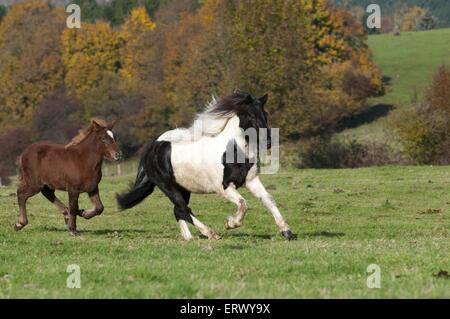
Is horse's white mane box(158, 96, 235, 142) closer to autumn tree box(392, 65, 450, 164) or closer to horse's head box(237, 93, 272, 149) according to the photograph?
horse's head box(237, 93, 272, 149)

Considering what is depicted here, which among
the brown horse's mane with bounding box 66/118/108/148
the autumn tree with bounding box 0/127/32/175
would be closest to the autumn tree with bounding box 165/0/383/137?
the autumn tree with bounding box 0/127/32/175

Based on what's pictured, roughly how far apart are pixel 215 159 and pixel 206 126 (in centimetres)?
70

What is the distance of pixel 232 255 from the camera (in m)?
12.6

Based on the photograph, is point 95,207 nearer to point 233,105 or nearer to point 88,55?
point 233,105

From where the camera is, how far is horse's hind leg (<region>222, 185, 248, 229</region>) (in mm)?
14977

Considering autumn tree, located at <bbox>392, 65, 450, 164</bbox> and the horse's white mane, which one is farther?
autumn tree, located at <bbox>392, 65, 450, 164</bbox>

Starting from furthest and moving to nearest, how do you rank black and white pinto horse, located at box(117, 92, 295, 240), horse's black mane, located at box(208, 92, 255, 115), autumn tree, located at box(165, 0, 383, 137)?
autumn tree, located at box(165, 0, 383, 137)
horse's black mane, located at box(208, 92, 255, 115)
black and white pinto horse, located at box(117, 92, 295, 240)

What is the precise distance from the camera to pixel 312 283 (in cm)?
993

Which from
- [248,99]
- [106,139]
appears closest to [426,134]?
[106,139]

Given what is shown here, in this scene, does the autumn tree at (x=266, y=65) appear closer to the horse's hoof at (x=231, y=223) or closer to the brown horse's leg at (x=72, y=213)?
the brown horse's leg at (x=72, y=213)
